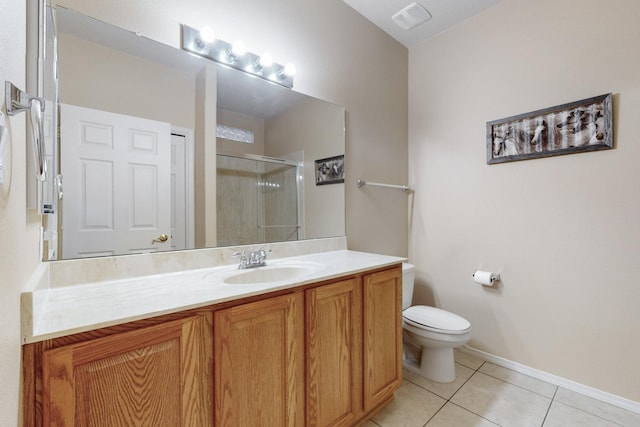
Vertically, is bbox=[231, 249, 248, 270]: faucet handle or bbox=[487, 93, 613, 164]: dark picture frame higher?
bbox=[487, 93, 613, 164]: dark picture frame

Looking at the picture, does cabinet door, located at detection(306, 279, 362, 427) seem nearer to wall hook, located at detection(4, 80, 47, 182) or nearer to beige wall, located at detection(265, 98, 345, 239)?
beige wall, located at detection(265, 98, 345, 239)

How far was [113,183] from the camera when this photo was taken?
3.67 feet

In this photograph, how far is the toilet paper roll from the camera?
6.46 feet

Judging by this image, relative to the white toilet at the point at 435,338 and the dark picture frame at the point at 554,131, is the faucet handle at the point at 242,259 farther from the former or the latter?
the dark picture frame at the point at 554,131

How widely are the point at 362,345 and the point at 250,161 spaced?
115 cm

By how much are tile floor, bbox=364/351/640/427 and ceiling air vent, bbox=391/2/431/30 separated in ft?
8.61

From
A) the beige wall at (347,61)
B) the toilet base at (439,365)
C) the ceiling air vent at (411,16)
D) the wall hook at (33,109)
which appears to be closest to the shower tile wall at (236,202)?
the beige wall at (347,61)

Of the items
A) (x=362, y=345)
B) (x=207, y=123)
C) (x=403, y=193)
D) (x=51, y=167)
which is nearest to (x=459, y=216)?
(x=403, y=193)

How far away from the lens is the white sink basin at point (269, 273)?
1246mm

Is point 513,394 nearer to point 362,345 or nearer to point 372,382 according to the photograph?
point 372,382

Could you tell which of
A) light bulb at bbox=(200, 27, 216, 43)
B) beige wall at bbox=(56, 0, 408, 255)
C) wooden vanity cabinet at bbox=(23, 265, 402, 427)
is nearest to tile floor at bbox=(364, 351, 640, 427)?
wooden vanity cabinet at bbox=(23, 265, 402, 427)

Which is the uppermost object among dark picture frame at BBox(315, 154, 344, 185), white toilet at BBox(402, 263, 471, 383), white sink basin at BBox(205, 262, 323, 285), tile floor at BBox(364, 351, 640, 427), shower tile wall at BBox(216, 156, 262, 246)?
dark picture frame at BBox(315, 154, 344, 185)

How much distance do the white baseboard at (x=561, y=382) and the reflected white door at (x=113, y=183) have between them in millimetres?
2326

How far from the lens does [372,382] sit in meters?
1.36
